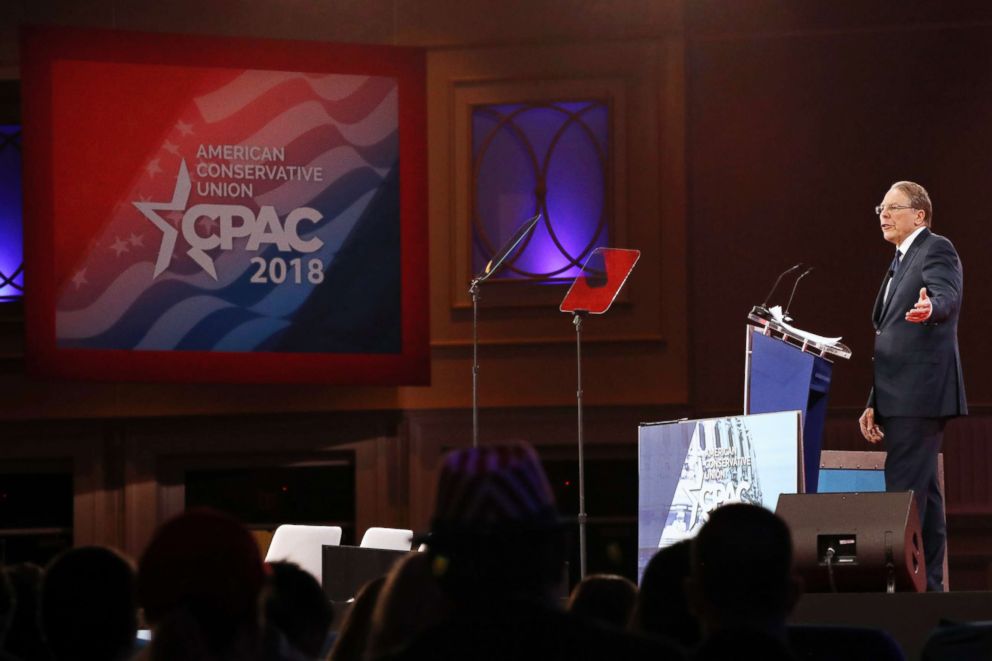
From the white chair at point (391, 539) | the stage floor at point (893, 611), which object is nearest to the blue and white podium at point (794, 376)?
the stage floor at point (893, 611)

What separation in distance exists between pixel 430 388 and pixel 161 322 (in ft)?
4.96

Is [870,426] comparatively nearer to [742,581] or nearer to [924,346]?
[924,346]

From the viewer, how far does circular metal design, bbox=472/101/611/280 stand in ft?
24.4

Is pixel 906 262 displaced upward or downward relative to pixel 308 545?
upward

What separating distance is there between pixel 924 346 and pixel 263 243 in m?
3.65

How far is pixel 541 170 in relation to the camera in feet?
Result: 24.6

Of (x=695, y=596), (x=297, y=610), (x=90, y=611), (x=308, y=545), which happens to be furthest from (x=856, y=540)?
(x=90, y=611)

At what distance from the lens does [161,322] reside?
270 inches

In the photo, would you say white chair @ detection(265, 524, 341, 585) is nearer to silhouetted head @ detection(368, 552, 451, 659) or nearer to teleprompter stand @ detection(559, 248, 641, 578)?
teleprompter stand @ detection(559, 248, 641, 578)

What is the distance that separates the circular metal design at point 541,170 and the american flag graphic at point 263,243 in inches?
23.4

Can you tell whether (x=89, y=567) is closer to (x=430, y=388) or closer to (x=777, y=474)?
(x=777, y=474)

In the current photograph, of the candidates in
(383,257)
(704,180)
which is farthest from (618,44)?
(383,257)

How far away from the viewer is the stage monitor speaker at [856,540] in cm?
419

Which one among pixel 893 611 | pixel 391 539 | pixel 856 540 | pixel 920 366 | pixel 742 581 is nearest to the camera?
pixel 742 581
